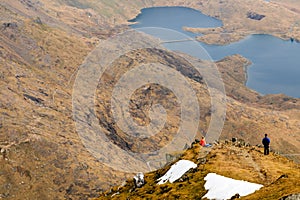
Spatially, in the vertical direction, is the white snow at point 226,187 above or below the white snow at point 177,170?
above

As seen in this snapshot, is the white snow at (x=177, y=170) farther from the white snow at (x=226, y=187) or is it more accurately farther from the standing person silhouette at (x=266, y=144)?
the standing person silhouette at (x=266, y=144)

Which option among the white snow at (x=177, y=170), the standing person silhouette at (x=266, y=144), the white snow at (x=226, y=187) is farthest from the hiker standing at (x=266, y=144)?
the white snow at (x=177, y=170)

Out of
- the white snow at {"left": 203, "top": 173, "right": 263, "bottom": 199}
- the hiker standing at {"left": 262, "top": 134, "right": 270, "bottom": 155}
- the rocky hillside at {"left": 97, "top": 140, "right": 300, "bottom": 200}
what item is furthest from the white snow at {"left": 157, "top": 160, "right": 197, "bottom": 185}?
the hiker standing at {"left": 262, "top": 134, "right": 270, "bottom": 155}

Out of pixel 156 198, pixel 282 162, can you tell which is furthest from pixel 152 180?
pixel 282 162

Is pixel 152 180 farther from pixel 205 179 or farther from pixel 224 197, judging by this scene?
pixel 224 197

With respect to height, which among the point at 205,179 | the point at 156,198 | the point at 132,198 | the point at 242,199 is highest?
the point at 242,199

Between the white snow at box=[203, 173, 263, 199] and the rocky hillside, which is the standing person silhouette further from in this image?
the white snow at box=[203, 173, 263, 199]
